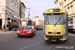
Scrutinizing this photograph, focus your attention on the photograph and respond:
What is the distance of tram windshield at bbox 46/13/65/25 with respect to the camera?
7.10m

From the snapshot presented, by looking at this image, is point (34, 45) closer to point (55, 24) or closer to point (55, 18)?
point (55, 24)

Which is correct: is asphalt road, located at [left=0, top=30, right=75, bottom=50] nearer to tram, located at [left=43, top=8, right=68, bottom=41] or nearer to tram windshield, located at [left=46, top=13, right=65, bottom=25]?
tram, located at [left=43, top=8, right=68, bottom=41]

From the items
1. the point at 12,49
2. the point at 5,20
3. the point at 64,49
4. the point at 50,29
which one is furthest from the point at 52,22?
the point at 5,20

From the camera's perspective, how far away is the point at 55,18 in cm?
719

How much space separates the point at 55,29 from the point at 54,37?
65cm

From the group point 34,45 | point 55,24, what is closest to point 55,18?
point 55,24

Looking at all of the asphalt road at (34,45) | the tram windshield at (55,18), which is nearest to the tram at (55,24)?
the tram windshield at (55,18)

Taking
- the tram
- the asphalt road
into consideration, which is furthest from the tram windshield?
the asphalt road

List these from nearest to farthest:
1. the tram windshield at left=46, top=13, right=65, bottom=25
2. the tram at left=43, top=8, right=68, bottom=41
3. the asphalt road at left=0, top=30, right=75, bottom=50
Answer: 1. the asphalt road at left=0, top=30, right=75, bottom=50
2. the tram at left=43, top=8, right=68, bottom=41
3. the tram windshield at left=46, top=13, right=65, bottom=25

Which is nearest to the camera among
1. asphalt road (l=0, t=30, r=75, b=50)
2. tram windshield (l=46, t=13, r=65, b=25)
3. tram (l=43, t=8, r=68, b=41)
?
asphalt road (l=0, t=30, r=75, b=50)

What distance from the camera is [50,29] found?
7047mm

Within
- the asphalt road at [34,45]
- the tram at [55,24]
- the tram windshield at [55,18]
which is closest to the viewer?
the asphalt road at [34,45]

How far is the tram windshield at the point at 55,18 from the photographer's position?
7105 millimetres

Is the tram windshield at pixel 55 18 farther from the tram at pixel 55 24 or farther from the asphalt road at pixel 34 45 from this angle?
the asphalt road at pixel 34 45
